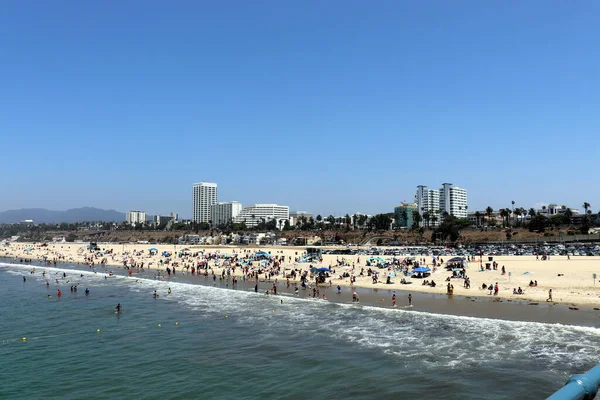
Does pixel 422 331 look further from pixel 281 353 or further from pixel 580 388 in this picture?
pixel 580 388

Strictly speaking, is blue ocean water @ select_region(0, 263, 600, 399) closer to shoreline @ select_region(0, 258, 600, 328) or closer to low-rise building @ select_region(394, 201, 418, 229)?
shoreline @ select_region(0, 258, 600, 328)

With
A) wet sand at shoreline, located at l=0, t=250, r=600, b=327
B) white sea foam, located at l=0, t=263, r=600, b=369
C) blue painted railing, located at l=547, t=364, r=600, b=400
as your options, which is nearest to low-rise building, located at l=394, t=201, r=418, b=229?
wet sand at shoreline, located at l=0, t=250, r=600, b=327

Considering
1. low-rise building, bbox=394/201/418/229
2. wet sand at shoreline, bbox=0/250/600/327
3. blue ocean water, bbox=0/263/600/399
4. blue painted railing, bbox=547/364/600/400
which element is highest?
low-rise building, bbox=394/201/418/229

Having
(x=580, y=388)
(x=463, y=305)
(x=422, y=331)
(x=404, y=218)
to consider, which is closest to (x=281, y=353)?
(x=422, y=331)

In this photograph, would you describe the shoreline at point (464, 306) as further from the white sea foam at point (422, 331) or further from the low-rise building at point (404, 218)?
the low-rise building at point (404, 218)

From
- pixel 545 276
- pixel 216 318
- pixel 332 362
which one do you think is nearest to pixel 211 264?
pixel 216 318

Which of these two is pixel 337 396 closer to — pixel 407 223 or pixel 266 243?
pixel 266 243

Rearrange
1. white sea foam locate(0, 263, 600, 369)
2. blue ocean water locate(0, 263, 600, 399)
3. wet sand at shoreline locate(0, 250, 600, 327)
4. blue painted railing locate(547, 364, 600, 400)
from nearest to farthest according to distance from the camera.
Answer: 1. blue painted railing locate(547, 364, 600, 400)
2. blue ocean water locate(0, 263, 600, 399)
3. white sea foam locate(0, 263, 600, 369)
4. wet sand at shoreline locate(0, 250, 600, 327)

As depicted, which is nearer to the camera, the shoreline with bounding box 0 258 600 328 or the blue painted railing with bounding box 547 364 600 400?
the blue painted railing with bounding box 547 364 600 400

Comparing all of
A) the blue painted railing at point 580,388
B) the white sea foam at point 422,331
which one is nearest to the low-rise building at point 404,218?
the white sea foam at point 422,331
